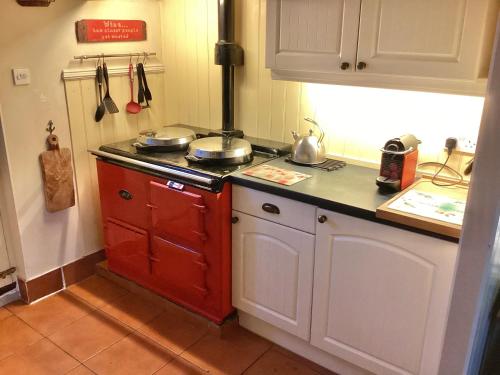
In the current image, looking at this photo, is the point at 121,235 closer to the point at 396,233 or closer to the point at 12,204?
the point at 12,204

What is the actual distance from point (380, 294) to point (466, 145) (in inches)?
28.3

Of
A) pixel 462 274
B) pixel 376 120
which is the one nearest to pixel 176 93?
pixel 376 120

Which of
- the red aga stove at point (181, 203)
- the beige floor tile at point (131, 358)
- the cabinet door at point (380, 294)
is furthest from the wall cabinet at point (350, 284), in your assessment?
the beige floor tile at point (131, 358)

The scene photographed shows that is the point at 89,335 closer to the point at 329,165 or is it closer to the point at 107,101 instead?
the point at 107,101

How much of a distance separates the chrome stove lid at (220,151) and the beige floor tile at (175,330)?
831 mm

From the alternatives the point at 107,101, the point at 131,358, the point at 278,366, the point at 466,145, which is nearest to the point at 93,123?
the point at 107,101

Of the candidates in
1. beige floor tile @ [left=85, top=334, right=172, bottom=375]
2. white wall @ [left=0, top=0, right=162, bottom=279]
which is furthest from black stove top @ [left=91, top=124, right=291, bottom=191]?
beige floor tile @ [left=85, top=334, right=172, bottom=375]

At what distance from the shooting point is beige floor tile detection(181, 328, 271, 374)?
2.12 meters

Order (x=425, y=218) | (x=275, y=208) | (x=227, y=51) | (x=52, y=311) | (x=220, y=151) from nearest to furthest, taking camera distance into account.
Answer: (x=425, y=218)
(x=275, y=208)
(x=220, y=151)
(x=227, y=51)
(x=52, y=311)

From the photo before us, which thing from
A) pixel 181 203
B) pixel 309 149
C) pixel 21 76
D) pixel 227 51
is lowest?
pixel 181 203

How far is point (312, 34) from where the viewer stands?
1922mm

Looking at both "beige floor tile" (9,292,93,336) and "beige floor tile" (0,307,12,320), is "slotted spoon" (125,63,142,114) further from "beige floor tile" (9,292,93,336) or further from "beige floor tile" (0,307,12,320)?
"beige floor tile" (0,307,12,320)

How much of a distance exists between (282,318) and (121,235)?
1.04m

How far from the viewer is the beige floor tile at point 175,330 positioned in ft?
7.44
